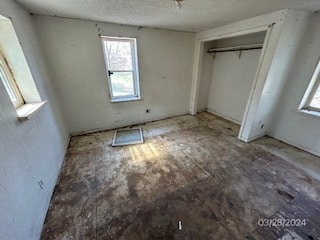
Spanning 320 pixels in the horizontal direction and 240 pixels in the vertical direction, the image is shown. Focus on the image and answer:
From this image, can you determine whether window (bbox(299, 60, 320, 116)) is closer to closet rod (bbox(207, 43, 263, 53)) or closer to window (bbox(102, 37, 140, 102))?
closet rod (bbox(207, 43, 263, 53))

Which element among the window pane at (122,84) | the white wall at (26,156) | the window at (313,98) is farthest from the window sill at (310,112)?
the white wall at (26,156)

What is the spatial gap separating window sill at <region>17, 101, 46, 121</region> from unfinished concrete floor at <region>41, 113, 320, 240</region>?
0.97m

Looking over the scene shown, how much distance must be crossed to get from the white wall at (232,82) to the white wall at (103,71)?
0.81 m

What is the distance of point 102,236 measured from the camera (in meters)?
1.28

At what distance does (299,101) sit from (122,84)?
3356 mm

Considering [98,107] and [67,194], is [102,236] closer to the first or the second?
[67,194]

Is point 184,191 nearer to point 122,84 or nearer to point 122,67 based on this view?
point 122,84

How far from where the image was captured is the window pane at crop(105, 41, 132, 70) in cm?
279

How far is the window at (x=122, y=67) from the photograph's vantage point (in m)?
2.79

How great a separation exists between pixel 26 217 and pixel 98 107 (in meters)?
2.12

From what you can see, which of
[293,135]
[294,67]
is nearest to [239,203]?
[293,135]

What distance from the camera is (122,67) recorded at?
2.97m

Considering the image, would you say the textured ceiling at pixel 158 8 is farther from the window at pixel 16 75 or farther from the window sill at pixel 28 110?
the window sill at pixel 28 110
